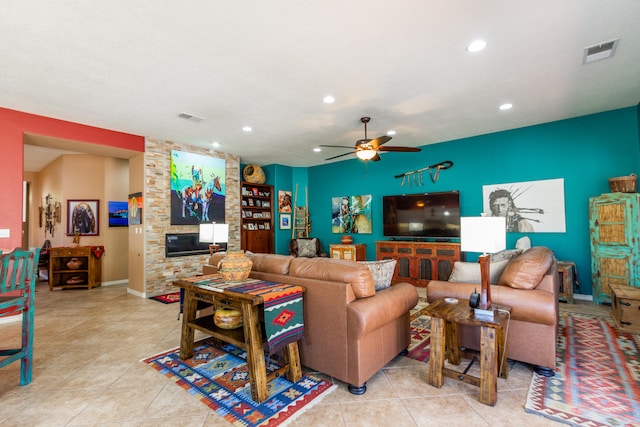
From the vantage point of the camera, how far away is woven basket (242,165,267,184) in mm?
7375

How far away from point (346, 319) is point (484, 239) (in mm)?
1141

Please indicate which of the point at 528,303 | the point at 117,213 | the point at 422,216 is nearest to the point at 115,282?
the point at 117,213

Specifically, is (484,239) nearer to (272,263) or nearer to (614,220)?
(272,263)

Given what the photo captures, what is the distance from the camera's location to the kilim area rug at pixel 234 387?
1880 mm

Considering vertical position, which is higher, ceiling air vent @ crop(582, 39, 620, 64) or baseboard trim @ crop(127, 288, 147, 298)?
ceiling air vent @ crop(582, 39, 620, 64)

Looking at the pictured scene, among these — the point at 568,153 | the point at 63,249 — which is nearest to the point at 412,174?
the point at 568,153

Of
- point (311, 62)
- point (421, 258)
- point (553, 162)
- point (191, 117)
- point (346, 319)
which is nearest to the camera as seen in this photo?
point (346, 319)

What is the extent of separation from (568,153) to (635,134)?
30.1 inches

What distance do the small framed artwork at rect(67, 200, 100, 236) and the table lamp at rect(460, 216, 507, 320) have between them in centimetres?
746

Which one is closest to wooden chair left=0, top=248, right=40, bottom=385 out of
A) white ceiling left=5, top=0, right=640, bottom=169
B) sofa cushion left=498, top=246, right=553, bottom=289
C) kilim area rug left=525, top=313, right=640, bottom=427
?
white ceiling left=5, top=0, right=640, bottom=169

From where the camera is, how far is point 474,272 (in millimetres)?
2734

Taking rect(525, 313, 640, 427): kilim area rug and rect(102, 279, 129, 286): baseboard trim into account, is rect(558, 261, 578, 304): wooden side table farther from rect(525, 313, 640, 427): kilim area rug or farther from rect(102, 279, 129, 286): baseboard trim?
rect(102, 279, 129, 286): baseboard trim

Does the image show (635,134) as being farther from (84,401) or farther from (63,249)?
(63,249)

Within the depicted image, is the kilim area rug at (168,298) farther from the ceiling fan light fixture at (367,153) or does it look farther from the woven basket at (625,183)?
the woven basket at (625,183)
